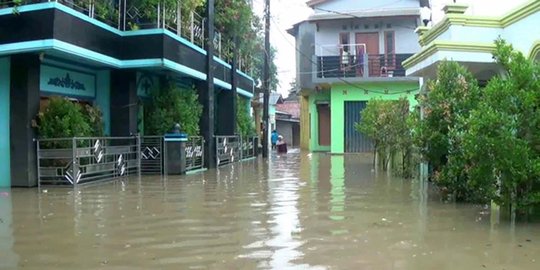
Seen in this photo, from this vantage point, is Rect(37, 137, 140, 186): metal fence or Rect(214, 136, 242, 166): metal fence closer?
Rect(37, 137, 140, 186): metal fence

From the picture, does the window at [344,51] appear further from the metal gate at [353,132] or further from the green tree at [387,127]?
the green tree at [387,127]

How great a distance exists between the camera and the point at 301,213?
8.16m

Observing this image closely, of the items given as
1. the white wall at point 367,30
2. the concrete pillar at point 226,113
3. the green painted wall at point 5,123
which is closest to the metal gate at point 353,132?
the white wall at point 367,30

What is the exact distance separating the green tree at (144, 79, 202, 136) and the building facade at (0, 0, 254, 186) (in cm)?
34

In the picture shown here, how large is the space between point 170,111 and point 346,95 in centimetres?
1409

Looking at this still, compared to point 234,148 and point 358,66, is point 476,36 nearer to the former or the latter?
point 234,148

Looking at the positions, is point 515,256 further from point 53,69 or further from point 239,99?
point 239,99

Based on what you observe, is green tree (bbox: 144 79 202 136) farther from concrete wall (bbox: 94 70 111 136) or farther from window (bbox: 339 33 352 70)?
window (bbox: 339 33 352 70)

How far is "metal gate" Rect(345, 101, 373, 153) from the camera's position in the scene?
28.7 meters

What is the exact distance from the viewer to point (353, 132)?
1129 inches

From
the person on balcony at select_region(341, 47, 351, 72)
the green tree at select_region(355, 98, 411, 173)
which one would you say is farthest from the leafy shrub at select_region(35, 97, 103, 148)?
the person on balcony at select_region(341, 47, 351, 72)

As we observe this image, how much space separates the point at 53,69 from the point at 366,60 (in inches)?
711

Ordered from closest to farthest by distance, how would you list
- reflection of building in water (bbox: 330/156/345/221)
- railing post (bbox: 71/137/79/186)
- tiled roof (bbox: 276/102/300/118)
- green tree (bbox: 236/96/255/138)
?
reflection of building in water (bbox: 330/156/345/221) → railing post (bbox: 71/137/79/186) → green tree (bbox: 236/96/255/138) → tiled roof (bbox: 276/102/300/118)

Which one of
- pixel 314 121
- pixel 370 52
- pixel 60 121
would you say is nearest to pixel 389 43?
pixel 370 52
